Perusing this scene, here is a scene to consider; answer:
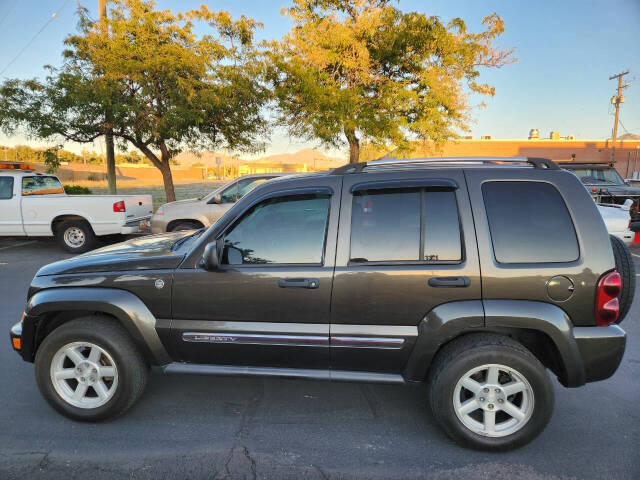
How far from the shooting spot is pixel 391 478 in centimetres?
238

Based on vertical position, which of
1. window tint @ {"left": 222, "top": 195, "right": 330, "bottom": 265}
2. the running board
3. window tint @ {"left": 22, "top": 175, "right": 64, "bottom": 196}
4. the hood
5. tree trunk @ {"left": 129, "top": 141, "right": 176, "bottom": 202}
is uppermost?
tree trunk @ {"left": 129, "top": 141, "right": 176, "bottom": 202}

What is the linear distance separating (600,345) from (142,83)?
41.5 feet

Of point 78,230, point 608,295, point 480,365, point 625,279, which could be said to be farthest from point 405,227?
point 78,230

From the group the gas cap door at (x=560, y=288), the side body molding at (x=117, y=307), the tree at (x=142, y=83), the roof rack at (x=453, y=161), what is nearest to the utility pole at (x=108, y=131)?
the tree at (x=142, y=83)

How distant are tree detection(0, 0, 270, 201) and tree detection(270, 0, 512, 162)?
1504 mm

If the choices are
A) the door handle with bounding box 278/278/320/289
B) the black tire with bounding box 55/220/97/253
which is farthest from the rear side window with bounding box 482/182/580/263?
the black tire with bounding box 55/220/97/253

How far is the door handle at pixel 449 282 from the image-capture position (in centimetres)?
253

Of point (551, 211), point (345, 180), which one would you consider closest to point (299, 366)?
point (345, 180)

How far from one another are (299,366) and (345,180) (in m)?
1.29

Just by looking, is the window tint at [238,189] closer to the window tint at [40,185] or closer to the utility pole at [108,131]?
the window tint at [40,185]

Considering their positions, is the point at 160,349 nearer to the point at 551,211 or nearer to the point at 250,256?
the point at 250,256

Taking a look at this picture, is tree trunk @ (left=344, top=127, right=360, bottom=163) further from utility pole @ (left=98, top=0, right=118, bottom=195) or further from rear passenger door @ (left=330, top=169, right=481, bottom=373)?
rear passenger door @ (left=330, top=169, right=481, bottom=373)

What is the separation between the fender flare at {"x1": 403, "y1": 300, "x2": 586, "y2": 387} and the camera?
97.3 inches

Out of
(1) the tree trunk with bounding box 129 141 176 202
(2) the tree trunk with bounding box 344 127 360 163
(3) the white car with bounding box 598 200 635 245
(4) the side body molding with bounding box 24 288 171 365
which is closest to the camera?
(4) the side body molding with bounding box 24 288 171 365
